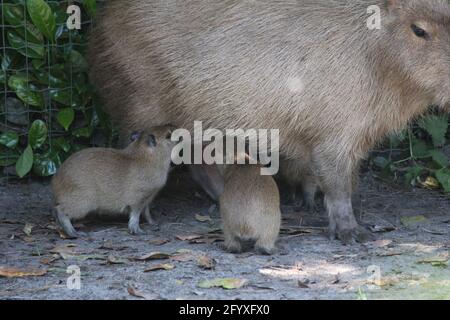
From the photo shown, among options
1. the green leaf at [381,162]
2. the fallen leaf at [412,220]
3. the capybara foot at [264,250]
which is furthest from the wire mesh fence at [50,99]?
the capybara foot at [264,250]

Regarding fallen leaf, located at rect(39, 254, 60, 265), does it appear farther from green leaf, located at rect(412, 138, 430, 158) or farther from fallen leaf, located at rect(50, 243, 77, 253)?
green leaf, located at rect(412, 138, 430, 158)

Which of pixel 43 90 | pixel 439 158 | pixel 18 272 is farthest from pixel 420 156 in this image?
pixel 18 272

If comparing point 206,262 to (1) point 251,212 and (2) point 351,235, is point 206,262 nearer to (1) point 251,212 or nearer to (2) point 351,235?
(1) point 251,212

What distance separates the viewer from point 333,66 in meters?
5.22

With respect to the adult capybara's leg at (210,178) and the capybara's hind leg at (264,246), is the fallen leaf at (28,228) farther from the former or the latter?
the capybara's hind leg at (264,246)

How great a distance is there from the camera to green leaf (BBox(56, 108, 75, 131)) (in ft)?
20.2

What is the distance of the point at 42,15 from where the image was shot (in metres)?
5.95

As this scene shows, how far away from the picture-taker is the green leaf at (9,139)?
20.5 ft

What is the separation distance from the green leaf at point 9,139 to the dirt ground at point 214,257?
34cm

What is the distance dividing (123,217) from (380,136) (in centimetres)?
161

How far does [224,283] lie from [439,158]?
8.54 ft

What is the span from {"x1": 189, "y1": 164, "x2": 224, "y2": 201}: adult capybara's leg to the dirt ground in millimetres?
122
